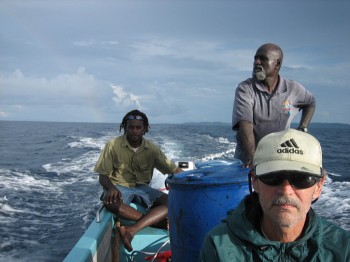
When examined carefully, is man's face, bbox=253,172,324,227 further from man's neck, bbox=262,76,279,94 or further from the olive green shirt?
the olive green shirt

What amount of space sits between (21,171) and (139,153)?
40.1ft

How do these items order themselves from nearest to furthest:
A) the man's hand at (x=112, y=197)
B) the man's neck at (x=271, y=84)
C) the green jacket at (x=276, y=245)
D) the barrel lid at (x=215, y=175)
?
the green jacket at (x=276, y=245), the barrel lid at (x=215, y=175), the man's neck at (x=271, y=84), the man's hand at (x=112, y=197)

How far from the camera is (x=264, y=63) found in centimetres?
360

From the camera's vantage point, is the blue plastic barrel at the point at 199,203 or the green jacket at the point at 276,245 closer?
the green jacket at the point at 276,245

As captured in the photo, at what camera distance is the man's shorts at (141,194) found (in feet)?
15.5

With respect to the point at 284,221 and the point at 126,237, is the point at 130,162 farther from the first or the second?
the point at 284,221

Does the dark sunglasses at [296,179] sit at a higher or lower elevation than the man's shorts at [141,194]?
higher

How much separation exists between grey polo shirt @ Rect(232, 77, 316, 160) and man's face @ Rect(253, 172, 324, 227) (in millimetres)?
2022

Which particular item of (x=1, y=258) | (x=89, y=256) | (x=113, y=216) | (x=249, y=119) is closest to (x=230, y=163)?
(x=249, y=119)

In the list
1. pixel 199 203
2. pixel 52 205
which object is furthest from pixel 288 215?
pixel 52 205

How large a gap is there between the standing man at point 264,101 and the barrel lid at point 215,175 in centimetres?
58

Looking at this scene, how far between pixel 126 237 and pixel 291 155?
2.83 metres

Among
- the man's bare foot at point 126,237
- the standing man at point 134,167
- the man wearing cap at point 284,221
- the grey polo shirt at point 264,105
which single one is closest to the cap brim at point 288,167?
the man wearing cap at point 284,221

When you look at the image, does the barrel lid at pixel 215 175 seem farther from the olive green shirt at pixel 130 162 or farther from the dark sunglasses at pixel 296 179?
the olive green shirt at pixel 130 162
